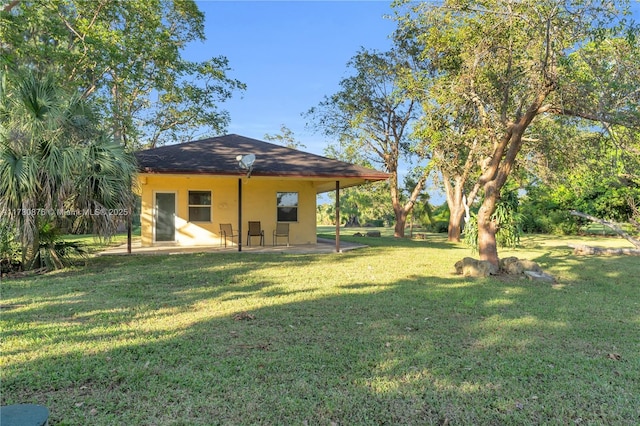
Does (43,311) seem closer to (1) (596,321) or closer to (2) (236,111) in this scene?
(1) (596,321)

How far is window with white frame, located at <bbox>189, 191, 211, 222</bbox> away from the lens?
14.4 metres

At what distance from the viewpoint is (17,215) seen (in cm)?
748

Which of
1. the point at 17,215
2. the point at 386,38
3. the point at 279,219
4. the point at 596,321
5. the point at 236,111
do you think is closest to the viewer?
the point at 596,321

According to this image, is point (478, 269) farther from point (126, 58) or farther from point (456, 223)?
point (126, 58)

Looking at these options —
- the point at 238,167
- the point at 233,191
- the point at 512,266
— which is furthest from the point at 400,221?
the point at 512,266

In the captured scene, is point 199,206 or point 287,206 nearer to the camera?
point 199,206

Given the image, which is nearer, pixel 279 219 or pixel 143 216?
pixel 143 216

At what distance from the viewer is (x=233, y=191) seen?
574 inches

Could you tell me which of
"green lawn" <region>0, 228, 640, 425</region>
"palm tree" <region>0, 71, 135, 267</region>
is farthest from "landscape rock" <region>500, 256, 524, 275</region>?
"palm tree" <region>0, 71, 135, 267</region>

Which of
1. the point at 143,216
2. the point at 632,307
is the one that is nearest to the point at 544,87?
the point at 632,307

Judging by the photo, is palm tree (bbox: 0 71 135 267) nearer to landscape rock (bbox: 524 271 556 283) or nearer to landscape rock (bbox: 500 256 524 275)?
landscape rock (bbox: 500 256 524 275)

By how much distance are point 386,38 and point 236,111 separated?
9469 millimetres

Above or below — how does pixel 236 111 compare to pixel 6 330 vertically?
above

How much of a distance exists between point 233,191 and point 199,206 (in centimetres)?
133
